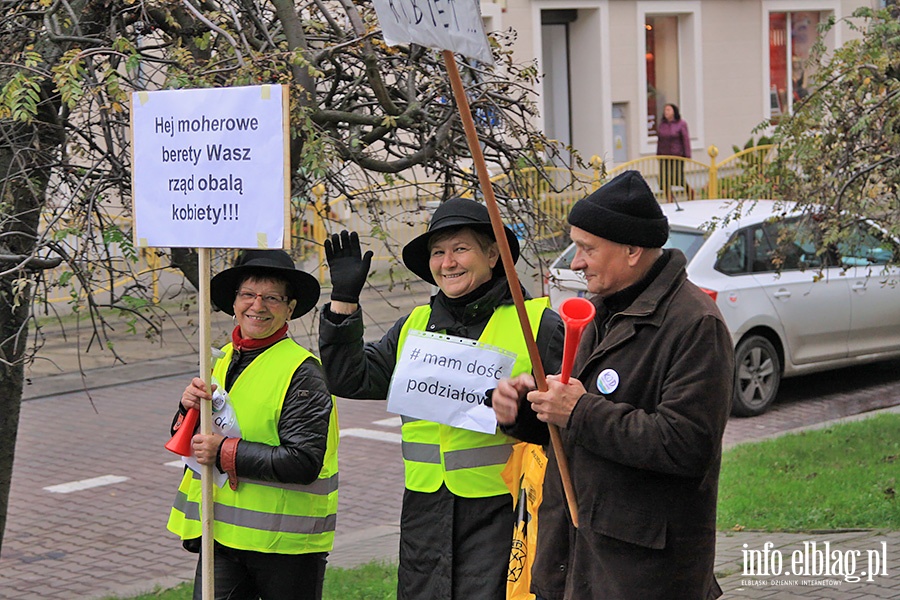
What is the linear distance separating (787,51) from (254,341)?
2359 cm

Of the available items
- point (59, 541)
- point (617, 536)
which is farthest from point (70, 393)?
point (617, 536)

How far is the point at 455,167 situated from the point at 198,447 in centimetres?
183

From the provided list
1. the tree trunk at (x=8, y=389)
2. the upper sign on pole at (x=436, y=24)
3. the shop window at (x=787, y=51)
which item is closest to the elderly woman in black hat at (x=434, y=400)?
the upper sign on pole at (x=436, y=24)

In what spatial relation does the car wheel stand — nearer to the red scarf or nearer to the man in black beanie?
the red scarf

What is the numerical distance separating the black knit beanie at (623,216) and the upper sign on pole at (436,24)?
495mm

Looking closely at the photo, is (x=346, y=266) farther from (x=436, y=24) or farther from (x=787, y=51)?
(x=787, y=51)

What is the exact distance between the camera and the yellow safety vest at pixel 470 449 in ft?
13.2

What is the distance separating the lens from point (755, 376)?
10438mm

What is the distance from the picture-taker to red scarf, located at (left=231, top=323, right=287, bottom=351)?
438 centimetres

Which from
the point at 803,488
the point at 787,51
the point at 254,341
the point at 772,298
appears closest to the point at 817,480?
the point at 803,488

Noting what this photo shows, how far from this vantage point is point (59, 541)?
25.1 feet

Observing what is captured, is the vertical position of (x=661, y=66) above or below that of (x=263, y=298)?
above

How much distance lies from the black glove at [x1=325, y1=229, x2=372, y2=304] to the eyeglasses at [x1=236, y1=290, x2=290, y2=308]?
243mm
